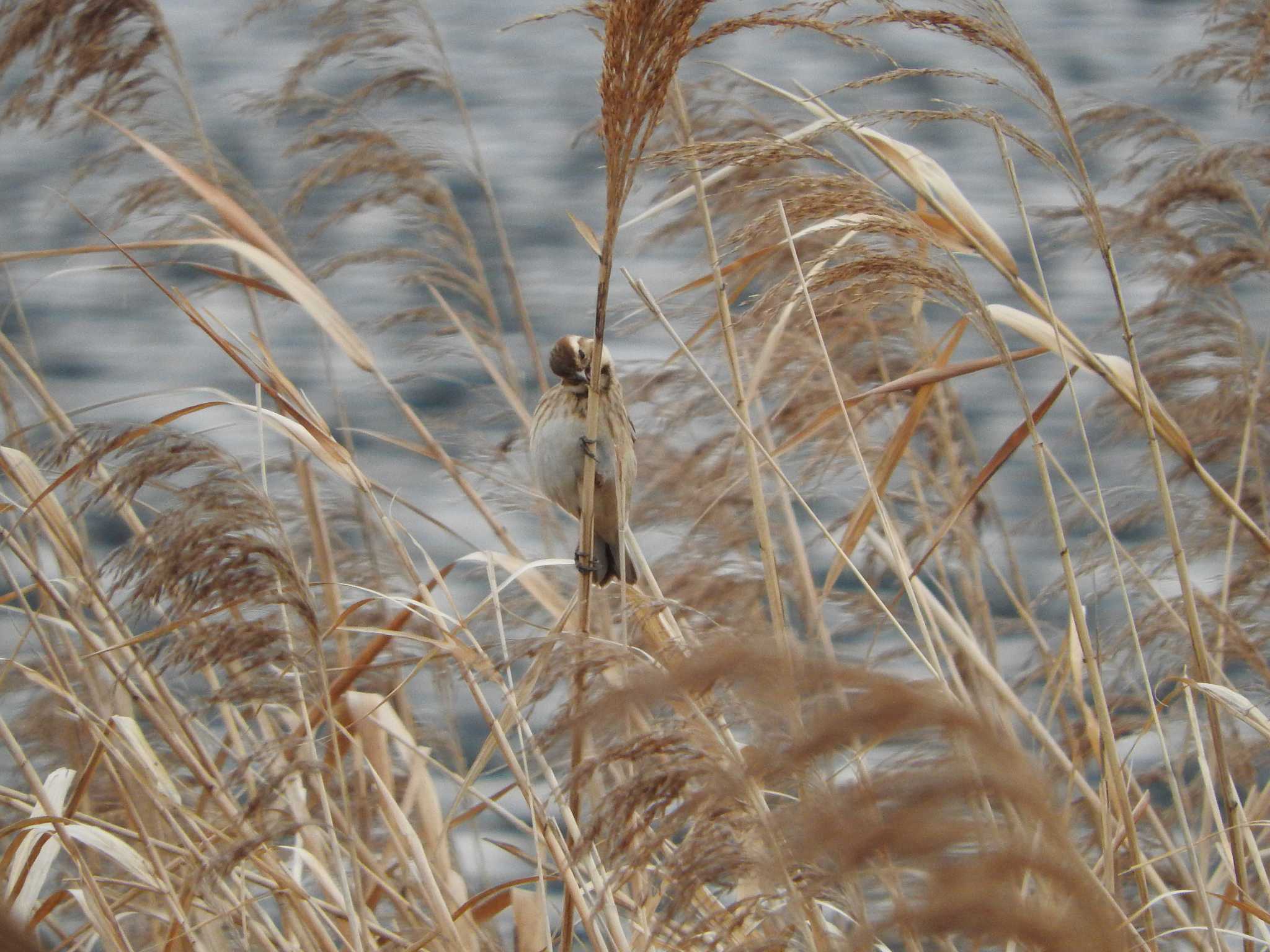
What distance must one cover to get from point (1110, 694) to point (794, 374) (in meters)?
0.93

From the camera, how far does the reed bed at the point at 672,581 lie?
112 cm

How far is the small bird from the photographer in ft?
8.09

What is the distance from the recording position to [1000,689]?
71.5 inches

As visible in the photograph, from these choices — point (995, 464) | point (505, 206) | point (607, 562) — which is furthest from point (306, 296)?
point (505, 206)

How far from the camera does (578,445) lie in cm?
258

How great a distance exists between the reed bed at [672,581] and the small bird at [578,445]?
7 cm

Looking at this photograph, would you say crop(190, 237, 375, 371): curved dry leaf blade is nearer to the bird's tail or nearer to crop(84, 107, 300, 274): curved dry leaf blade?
crop(84, 107, 300, 274): curved dry leaf blade

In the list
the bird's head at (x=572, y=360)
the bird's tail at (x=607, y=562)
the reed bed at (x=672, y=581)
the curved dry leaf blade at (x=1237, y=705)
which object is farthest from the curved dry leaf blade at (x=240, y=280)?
the curved dry leaf blade at (x=1237, y=705)

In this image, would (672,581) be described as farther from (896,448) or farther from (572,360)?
(896,448)

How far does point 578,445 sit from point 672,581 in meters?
0.38

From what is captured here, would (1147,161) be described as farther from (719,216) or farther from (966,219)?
(966,219)

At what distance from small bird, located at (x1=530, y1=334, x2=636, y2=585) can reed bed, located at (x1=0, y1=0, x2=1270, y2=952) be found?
73mm

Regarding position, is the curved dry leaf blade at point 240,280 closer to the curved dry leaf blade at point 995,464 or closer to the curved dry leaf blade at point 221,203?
the curved dry leaf blade at point 221,203

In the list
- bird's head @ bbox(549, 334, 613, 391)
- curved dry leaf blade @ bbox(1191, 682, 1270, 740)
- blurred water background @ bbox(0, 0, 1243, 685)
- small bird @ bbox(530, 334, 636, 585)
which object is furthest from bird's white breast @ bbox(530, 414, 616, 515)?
curved dry leaf blade @ bbox(1191, 682, 1270, 740)
